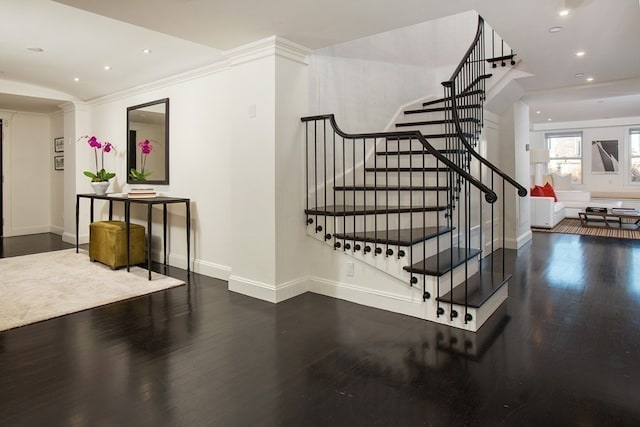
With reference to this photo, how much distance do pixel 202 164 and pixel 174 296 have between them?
1.65 metres

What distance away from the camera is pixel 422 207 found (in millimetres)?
3881

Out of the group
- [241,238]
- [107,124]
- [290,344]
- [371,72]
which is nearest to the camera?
[290,344]

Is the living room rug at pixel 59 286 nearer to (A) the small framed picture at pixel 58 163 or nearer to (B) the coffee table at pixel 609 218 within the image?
(A) the small framed picture at pixel 58 163

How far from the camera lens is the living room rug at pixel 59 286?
3.36 meters

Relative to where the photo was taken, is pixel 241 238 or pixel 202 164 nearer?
pixel 241 238

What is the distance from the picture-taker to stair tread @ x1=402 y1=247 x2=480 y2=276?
3104 mm

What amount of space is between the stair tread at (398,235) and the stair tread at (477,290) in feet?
1.59

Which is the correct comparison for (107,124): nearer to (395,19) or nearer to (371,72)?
(371,72)

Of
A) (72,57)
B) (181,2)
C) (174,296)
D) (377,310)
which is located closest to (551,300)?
(377,310)

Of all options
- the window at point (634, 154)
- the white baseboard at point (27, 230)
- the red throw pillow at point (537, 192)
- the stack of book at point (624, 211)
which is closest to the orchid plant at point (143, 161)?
the white baseboard at point (27, 230)

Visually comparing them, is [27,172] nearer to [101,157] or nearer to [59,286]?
[101,157]

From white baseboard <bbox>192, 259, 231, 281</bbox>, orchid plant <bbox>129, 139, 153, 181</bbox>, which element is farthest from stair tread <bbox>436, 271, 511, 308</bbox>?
orchid plant <bbox>129, 139, 153, 181</bbox>

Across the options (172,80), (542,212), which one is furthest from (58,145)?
(542,212)

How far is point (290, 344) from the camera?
2.69m
